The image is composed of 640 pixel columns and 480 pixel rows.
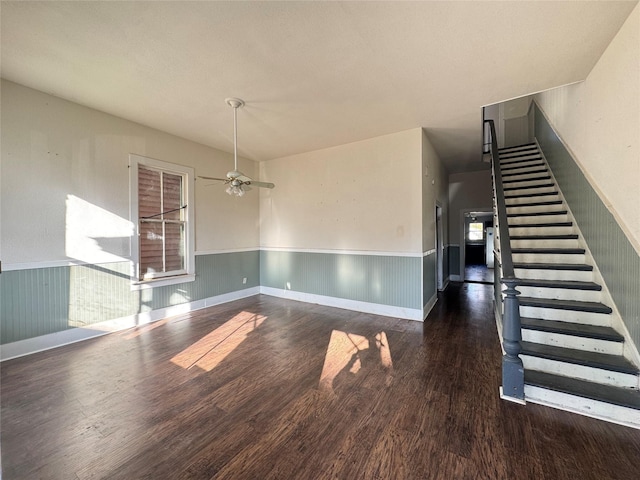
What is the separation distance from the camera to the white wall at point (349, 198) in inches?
169

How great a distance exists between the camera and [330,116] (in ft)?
12.3

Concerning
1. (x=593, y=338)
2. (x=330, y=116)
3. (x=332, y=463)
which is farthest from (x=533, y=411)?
(x=330, y=116)

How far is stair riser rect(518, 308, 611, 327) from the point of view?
8.27 feet

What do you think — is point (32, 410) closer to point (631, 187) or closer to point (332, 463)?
point (332, 463)

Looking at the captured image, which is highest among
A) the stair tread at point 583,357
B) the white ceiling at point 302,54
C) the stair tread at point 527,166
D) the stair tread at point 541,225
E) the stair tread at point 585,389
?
the white ceiling at point 302,54

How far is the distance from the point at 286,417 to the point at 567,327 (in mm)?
2730

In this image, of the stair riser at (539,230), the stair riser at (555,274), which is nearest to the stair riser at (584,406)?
the stair riser at (555,274)

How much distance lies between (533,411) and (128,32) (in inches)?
176

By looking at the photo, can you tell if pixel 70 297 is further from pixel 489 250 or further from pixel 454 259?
pixel 489 250

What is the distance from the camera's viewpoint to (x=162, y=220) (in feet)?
14.5

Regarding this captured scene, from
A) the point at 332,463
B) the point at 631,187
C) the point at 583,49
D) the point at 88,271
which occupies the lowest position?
the point at 332,463

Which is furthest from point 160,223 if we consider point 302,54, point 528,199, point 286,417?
point 528,199

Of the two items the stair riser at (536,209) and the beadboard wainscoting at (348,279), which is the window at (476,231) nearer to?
the stair riser at (536,209)

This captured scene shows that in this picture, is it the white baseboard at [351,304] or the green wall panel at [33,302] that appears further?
the white baseboard at [351,304]
